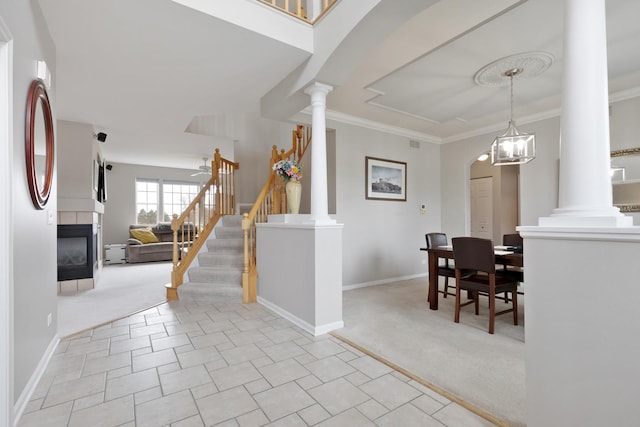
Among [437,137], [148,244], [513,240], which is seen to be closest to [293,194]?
[513,240]

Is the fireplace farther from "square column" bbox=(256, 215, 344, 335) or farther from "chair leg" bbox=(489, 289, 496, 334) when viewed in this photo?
"chair leg" bbox=(489, 289, 496, 334)

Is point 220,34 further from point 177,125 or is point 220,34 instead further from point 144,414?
point 177,125

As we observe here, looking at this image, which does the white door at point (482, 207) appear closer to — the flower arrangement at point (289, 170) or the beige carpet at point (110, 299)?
the flower arrangement at point (289, 170)

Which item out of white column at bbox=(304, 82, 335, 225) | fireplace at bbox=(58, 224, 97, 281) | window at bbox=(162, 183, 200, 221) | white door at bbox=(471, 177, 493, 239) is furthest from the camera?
window at bbox=(162, 183, 200, 221)

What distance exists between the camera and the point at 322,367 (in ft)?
7.27

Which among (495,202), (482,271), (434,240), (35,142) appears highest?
(35,142)

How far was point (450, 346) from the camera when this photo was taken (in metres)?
2.55

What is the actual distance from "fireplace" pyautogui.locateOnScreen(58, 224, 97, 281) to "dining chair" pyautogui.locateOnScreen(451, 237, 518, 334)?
17.7 feet

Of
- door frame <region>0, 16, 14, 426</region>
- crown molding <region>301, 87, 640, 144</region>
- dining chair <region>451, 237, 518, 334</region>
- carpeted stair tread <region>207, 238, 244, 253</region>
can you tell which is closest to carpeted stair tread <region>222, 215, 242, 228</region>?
carpeted stair tread <region>207, 238, 244, 253</region>

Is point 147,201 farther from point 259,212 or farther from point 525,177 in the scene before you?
point 525,177

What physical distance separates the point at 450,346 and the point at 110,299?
14.1 feet

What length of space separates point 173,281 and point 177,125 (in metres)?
2.76

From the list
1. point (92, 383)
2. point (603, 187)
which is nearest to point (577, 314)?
point (603, 187)

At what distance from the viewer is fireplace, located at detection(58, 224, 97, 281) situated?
4668 mm
